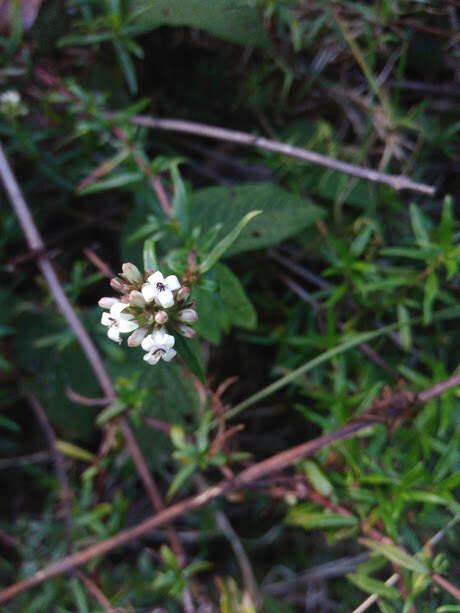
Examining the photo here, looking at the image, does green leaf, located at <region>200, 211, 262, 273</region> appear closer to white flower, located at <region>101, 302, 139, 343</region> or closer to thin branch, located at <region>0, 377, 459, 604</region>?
white flower, located at <region>101, 302, 139, 343</region>

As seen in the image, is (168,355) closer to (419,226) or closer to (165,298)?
(165,298)

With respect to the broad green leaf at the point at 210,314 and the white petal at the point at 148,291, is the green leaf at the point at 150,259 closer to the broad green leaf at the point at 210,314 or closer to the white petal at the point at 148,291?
the white petal at the point at 148,291

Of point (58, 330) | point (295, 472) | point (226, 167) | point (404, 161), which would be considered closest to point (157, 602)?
point (295, 472)

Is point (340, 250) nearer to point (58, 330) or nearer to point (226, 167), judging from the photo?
point (226, 167)

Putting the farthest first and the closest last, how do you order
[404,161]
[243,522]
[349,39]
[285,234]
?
[243,522]
[404,161]
[349,39]
[285,234]

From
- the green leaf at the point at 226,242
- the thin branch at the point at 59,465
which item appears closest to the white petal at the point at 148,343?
the green leaf at the point at 226,242

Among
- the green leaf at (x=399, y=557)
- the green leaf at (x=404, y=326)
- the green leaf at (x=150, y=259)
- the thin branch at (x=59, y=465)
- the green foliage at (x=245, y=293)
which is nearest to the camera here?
the green leaf at (x=150, y=259)

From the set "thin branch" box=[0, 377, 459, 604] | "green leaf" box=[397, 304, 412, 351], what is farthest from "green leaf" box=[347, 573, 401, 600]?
"green leaf" box=[397, 304, 412, 351]

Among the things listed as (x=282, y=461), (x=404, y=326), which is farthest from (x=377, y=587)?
(x=404, y=326)

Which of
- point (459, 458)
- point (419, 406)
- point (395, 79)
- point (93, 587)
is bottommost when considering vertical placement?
point (93, 587)
